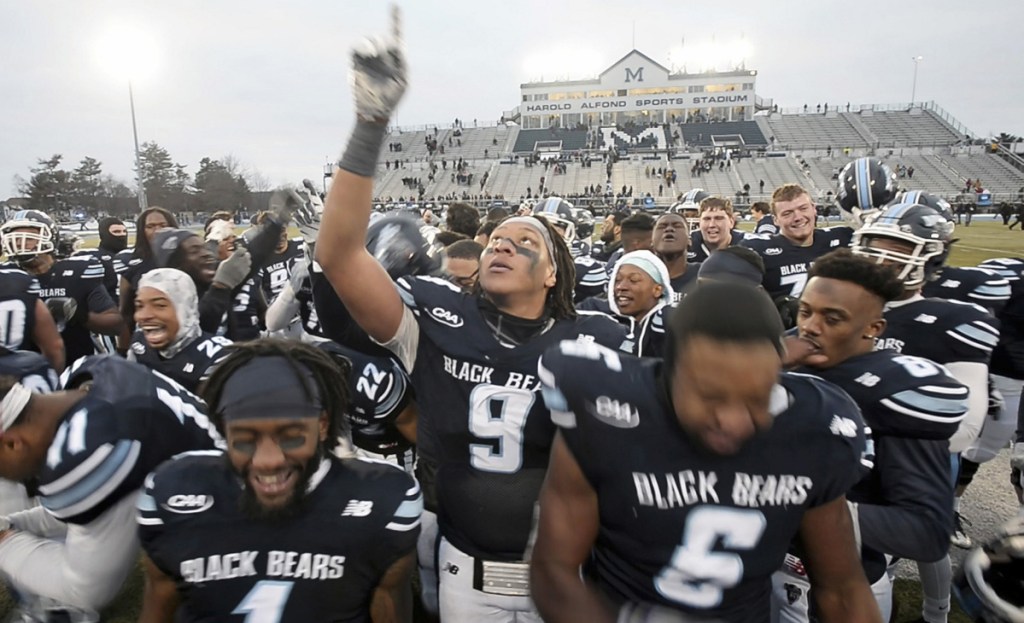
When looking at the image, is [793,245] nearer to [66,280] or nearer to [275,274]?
[275,274]

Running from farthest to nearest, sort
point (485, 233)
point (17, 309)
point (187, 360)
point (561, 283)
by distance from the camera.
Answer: point (485, 233), point (17, 309), point (187, 360), point (561, 283)

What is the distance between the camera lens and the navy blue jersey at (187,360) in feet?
9.97

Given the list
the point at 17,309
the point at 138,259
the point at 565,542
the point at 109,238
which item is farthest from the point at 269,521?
the point at 109,238

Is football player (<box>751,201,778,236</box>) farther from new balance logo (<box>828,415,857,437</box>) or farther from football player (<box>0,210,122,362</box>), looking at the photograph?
football player (<box>0,210,122,362</box>)

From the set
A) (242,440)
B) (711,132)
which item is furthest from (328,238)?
(711,132)

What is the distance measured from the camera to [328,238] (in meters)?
1.92

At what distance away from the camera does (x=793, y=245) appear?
17.4 ft

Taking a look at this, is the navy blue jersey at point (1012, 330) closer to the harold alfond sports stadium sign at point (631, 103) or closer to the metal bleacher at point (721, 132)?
the metal bleacher at point (721, 132)

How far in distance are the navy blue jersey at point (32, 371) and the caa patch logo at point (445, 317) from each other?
163cm

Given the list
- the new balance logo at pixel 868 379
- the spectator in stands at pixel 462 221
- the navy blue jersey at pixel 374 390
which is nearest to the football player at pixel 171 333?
the navy blue jersey at pixel 374 390

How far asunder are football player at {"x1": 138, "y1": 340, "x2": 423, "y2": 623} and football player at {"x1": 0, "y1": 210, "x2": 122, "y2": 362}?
370 centimetres

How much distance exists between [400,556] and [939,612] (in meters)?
2.85

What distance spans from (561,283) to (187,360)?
205 cm

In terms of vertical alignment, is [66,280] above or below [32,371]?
above
